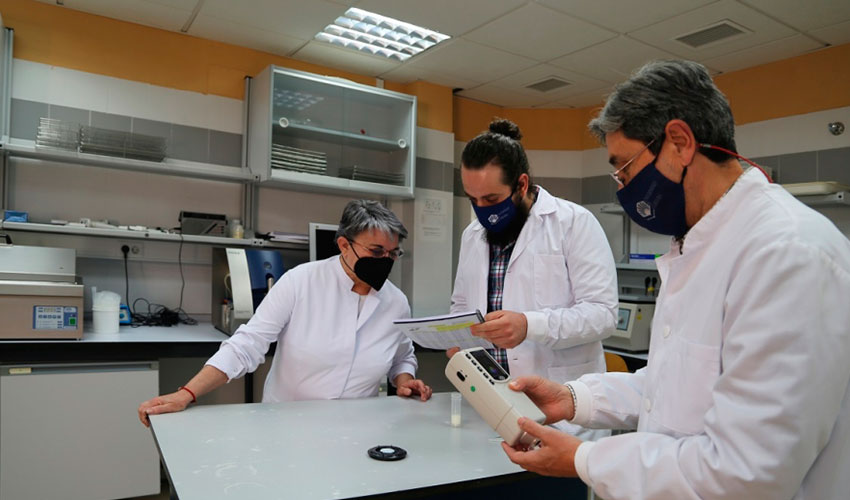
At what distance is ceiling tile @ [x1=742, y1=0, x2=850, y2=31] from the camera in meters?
3.04

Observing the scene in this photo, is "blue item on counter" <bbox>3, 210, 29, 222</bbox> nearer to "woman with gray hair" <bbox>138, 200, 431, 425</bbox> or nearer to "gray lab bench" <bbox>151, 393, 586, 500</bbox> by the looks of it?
"woman with gray hair" <bbox>138, 200, 431, 425</bbox>

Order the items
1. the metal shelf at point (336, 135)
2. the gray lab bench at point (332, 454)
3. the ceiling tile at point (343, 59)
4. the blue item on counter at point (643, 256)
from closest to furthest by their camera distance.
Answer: the gray lab bench at point (332, 454)
the metal shelf at point (336, 135)
the ceiling tile at point (343, 59)
the blue item on counter at point (643, 256)

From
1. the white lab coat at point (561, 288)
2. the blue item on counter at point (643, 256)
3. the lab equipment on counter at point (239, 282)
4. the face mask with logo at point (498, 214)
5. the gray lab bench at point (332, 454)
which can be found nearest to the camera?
the gray lab bench at point (332, 454)

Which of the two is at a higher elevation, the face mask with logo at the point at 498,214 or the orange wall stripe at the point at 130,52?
the orange wall stripe at the point at 130,52

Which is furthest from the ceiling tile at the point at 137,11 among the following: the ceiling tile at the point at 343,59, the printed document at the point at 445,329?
the printed document at the point at 445,329

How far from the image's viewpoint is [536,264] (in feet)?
6.15

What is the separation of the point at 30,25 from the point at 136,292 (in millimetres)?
1644

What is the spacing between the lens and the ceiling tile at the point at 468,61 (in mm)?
3818

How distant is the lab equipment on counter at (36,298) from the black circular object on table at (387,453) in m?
2.01

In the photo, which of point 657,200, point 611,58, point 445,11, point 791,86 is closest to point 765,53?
point 791,86

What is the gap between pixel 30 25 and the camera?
3.28m

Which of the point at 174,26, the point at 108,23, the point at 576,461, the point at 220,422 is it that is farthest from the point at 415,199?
the point at 576,461

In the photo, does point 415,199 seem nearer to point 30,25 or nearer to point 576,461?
point 30,25

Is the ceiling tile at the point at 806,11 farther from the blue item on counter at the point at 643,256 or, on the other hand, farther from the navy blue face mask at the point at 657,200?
the navy blue face mask at the point at 657,200
